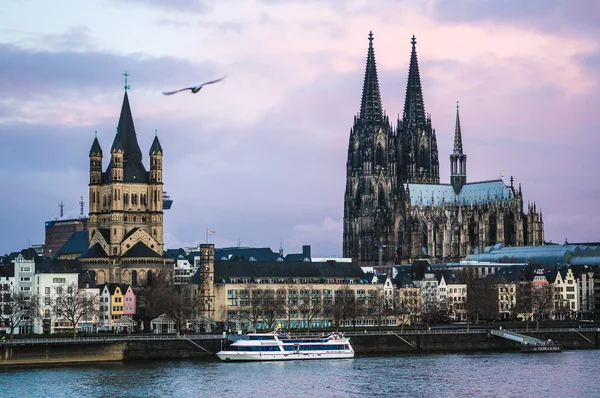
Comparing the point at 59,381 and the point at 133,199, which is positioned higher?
the point at 133,199

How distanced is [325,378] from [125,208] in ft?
233

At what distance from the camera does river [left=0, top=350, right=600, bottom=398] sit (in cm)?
9650

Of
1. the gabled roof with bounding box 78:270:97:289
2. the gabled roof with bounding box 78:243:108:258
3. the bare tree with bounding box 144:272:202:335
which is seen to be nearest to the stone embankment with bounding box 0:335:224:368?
the bare tree with bounding box 144:272:202:335

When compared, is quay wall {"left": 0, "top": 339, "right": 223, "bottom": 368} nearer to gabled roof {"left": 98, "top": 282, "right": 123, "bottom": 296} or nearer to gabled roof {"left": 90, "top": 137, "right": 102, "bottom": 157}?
gabled roof {"left": 98, "top": 282, "right": 123, "bottom": 296}

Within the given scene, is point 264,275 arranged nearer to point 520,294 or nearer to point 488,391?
point 520,294

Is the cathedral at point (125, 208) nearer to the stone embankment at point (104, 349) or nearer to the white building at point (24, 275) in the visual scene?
the white building at point (24, 275)

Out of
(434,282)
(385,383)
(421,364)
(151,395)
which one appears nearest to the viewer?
(151,395)

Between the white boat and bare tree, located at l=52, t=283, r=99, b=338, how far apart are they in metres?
20.6

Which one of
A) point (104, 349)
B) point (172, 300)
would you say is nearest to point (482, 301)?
point (172, 300)

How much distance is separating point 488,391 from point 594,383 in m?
9.71

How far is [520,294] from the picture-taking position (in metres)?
184

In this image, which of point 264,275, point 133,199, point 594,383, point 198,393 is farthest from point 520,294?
point 198,393

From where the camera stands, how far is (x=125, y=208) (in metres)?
173

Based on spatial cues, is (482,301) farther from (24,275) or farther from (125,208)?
(24,275)
